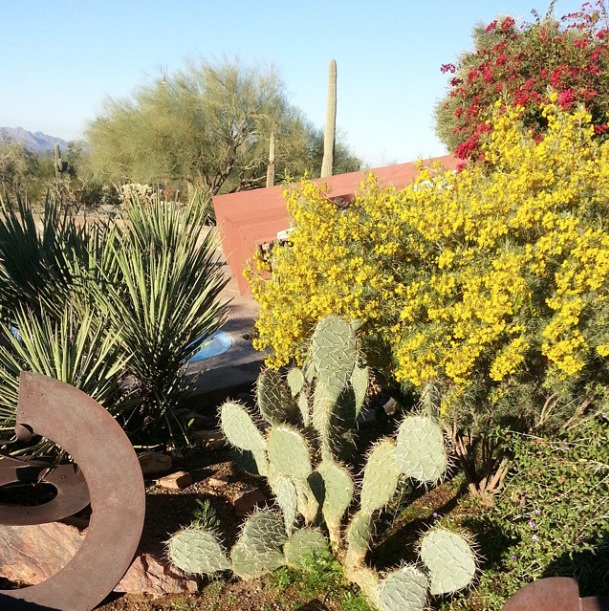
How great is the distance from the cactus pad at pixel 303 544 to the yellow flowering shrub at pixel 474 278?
43.6 inches

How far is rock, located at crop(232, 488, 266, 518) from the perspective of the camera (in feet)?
12.2

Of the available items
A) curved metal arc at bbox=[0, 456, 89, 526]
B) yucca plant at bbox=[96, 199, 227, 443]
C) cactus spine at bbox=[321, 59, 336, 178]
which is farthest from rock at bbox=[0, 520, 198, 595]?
cactus spine at bbox=[321, 59, 336, 178]

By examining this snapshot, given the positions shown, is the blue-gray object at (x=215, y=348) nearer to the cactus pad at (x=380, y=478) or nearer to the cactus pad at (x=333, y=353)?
the cactus pad at (x=333, y=353)

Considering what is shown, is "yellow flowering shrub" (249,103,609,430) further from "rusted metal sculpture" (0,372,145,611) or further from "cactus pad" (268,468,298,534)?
"rusted metal sculpture" (0,372,145,611)

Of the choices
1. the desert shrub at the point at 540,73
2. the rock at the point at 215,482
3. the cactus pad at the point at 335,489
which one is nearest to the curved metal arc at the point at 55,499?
the rock at the point at 215,482

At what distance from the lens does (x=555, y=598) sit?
6.81ft

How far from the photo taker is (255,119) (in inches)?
901

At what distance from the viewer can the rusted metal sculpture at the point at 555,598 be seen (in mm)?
2037

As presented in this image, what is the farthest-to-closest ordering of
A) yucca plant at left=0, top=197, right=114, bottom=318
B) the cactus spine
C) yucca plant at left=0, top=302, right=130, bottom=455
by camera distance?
the cactus spine → yucca plant at left=0, top=197, right=114, bottom=318 → yucca plant at left=0, top=302, right=130, bottom=455

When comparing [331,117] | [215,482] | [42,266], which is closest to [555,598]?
[215,482]

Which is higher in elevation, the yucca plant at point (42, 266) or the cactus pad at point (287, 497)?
the yucca plant at point (42, 266)

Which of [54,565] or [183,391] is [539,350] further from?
[54,565]

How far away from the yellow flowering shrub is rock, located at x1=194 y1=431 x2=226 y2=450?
2.25 ft

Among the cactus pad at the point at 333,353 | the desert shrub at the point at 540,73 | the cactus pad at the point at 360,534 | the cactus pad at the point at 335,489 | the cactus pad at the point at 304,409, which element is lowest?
the cactus pad at the point at 360,534
